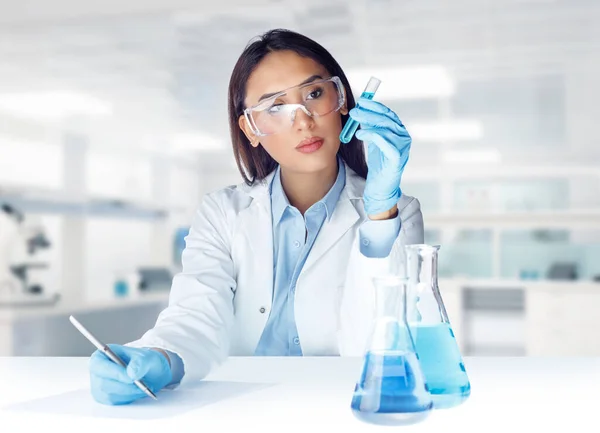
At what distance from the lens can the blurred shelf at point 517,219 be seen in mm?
5426

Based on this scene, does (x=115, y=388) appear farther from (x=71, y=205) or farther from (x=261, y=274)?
(x=71, y=205)

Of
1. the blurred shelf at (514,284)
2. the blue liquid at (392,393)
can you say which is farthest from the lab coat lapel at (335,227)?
the blurred shelf at (514,284)

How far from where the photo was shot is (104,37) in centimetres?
610

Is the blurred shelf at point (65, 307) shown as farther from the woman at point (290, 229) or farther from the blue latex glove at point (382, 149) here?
the blue latex glove at point (382, 149)

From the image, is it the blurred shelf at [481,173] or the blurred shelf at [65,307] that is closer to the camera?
the blurred shelf at [65,307]

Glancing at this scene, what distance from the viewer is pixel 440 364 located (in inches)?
37.4

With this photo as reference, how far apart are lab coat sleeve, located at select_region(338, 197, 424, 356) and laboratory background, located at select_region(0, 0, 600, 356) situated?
2202 millimetres

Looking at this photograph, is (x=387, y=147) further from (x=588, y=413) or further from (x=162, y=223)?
(x=162, y=223)

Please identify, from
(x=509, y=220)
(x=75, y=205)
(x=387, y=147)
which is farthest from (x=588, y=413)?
(x=509, y=220)

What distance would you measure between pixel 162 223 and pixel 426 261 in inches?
205

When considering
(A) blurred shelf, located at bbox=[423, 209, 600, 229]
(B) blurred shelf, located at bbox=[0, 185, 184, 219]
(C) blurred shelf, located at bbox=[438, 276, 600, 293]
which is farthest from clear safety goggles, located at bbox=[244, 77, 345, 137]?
(A) blurred shelf, located at bbox=[423, 209, 600, 229]

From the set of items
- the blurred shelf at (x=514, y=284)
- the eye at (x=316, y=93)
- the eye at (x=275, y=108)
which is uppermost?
the eye at (x=316, y=93)

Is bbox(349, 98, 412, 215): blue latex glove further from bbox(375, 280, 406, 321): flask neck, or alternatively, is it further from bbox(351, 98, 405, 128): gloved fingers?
bbox(375, 280, 406, 321): flask neck

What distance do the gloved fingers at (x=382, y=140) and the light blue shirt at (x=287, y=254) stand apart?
1.93 ft
